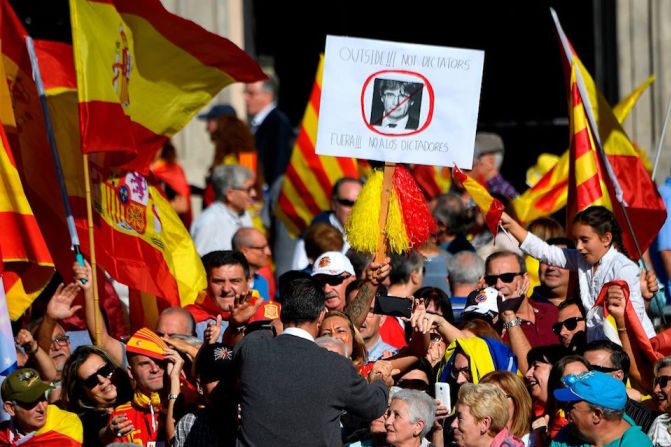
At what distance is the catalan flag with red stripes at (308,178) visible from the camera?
12.5 m

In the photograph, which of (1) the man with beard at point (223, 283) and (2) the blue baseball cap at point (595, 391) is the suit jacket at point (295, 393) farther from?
(1) the man with beard at point (223, 283)

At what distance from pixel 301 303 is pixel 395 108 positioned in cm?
166

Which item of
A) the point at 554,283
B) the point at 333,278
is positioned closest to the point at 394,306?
the point at 333,278

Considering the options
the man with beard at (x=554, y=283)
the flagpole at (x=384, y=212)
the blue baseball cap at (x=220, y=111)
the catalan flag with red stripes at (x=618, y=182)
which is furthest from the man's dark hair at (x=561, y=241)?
the blue baseball cap at (x=220, y=111)

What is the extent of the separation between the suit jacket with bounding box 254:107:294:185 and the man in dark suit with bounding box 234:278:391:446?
6.11 meters

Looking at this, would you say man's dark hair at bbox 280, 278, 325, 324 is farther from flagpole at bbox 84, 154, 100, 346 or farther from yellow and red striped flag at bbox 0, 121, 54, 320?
yellow and red striped flag at bbox 0, 121, 54, 320

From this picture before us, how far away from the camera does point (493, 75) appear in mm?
18688

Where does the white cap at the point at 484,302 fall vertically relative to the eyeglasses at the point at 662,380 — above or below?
above

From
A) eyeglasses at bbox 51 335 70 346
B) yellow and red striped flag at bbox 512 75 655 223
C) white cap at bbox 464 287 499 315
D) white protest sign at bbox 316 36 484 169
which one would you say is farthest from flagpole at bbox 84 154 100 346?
yellow and red striped flag at bbox 512 75 655 223

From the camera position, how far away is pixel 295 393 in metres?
7.30

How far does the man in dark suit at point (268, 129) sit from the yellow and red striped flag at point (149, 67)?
127 inches

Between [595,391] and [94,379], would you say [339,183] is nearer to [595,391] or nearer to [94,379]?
[94,379]

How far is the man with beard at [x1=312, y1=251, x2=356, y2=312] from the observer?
9336mm

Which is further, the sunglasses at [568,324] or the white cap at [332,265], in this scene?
the white cap at [332,265]
